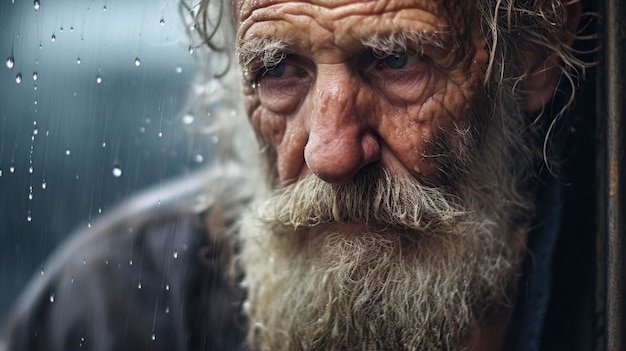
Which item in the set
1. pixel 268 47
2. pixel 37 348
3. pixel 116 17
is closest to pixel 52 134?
pixel 116 17

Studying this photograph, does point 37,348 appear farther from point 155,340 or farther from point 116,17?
point 116,17

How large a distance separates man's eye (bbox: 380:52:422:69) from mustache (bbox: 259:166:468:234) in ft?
0.77

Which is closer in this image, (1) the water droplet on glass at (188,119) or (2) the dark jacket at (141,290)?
(2) the dark jacket at (141,290)

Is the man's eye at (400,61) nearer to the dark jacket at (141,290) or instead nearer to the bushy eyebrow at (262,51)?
the bushy eyebrow at (262,51)

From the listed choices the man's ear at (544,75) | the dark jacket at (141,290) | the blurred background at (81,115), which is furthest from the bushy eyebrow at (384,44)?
the dark jacket at (141,290)

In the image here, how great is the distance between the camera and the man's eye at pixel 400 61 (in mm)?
1557

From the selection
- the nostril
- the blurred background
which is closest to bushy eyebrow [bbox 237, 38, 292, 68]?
the nostril

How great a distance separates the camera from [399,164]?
159 cm

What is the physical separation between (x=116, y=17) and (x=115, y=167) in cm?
53

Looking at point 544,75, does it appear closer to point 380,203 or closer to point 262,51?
point 380,203

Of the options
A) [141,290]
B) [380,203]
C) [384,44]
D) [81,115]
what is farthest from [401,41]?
[81,115]

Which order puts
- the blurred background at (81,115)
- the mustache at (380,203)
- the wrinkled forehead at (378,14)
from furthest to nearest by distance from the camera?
the blurred background at (81,115) → the mustache at (380,203) → the wrinkled forehead at (378,14)

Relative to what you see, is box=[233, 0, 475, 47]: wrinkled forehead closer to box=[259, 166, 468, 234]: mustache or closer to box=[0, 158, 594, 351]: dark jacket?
box=[259, 166, 468, 234]: mustache

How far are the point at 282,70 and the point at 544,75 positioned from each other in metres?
0.66
